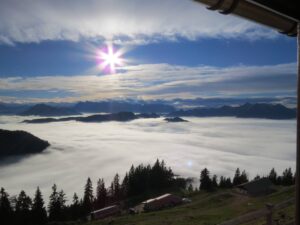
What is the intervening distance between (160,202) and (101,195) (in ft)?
101

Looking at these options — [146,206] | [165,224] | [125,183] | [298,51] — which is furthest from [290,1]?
[125,183]

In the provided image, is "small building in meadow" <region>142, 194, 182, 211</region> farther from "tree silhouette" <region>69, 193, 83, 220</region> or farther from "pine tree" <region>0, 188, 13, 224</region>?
"pine tree" <region>0, 188, 13, 224</region>

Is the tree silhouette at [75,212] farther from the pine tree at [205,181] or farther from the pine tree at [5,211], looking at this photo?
the pine tree at [205,181]

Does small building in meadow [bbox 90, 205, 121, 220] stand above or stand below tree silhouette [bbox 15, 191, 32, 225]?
below

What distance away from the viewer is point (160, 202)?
91.8m

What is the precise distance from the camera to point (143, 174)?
12575cm

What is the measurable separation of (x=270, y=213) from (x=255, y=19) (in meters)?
6.62

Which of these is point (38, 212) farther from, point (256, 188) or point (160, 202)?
point (256, 188)

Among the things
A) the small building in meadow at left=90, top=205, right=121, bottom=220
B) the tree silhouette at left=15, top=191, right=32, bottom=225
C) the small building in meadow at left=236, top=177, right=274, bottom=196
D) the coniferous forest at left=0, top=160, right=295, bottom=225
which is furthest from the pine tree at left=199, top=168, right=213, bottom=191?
the tree silhouette at left=15, top=191, right=32, bottom=225

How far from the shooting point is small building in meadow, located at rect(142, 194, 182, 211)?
8950 centimetres

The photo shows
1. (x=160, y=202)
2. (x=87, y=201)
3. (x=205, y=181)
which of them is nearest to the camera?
(x=160, y=202)

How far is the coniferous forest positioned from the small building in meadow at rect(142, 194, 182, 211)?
59.8ft

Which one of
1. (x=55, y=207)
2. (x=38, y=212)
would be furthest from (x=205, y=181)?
(x=38, y=212)

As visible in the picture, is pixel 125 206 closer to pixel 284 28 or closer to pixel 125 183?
pixel 125 183
